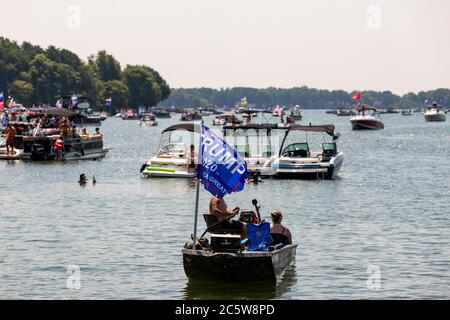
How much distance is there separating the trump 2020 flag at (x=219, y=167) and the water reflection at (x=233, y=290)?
8.12ft

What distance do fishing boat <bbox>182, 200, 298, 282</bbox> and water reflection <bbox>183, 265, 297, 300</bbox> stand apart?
19 cm

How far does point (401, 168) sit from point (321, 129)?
15042mm

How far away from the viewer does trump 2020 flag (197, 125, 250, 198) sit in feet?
84.5

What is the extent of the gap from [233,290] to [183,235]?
9.93 m

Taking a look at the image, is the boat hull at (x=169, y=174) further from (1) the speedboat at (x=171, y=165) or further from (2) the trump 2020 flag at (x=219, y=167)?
(2) the trump 2020 flag at (x=219, y=167)

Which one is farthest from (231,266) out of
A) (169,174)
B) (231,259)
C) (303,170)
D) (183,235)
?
(169,174)

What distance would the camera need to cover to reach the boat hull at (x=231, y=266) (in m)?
26.0

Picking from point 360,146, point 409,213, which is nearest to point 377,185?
point 409,213

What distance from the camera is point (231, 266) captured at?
26.0 m

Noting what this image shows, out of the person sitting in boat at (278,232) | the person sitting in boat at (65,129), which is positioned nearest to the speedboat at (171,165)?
the person sitting in boat at (65,129)

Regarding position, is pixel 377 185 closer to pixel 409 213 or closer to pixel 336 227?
pixel 409 213

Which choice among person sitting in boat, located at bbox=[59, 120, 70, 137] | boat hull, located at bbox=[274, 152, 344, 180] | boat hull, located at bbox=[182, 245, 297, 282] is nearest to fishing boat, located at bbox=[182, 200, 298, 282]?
boat hull, located at bbox=[182, 245, 297, 282]

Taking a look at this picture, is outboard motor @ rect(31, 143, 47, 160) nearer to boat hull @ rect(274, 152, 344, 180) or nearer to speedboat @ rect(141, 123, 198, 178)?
speedboat @ rect(141, 123, 198, 178)

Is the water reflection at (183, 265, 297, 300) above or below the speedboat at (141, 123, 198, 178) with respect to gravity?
below
